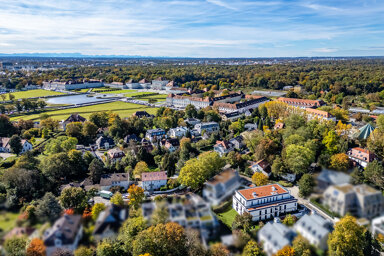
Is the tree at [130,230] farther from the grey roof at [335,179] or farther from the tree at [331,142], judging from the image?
the tree at [331,142]

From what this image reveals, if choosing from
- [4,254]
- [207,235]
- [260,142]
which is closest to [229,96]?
[260,142]

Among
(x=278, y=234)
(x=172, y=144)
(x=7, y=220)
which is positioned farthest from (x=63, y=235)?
(x=172, y=144)

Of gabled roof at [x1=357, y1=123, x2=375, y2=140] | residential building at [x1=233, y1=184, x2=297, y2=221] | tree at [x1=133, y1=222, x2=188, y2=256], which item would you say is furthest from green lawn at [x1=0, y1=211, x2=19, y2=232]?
gabled roof at [x1=357, y1=123, x2=375, y2=140]

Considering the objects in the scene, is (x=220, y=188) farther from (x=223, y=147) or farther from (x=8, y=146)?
(x=8, y=146)

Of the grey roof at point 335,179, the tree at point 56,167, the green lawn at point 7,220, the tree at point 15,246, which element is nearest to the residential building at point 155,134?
the tree at point 56,167

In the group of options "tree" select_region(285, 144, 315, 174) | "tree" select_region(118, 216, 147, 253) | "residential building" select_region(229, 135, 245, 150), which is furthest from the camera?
"residential building" select_region(229, 135, 245, 150)

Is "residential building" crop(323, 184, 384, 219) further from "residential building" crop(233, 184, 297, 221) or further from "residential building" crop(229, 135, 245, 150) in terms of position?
"residential building" crop(229, 135, 245, 150)
